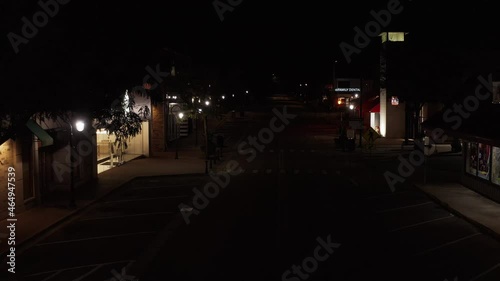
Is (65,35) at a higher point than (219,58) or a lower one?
lower

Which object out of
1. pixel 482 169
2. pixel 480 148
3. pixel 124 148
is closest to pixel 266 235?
pixel 482 169

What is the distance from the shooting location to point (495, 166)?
2047 centimetres

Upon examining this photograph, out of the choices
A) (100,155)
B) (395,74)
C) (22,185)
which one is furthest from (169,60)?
(22,185)

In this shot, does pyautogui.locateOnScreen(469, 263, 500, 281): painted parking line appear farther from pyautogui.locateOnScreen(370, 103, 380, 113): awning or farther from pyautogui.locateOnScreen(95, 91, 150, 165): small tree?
pyautogui.locateOnScreen(370, 103, 380, 113): awning

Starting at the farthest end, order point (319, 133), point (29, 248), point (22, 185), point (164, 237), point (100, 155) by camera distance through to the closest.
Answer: point (319, 133) → point (100, 155) → point (22, 185) → point (164, 237) → point (29, 248)

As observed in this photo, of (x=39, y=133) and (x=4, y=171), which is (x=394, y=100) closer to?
(x=39, y=133)

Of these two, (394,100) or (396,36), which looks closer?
(394,100)

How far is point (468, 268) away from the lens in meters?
12.0

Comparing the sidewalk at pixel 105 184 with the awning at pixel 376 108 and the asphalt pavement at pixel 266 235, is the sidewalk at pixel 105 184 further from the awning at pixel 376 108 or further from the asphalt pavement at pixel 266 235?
the awning at pixel 376 108

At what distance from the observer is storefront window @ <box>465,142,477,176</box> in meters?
22.5

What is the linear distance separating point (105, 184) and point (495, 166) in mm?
14648

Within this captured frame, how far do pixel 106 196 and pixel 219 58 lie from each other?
209 ft

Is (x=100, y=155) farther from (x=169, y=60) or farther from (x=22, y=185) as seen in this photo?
(x=22, y=185)

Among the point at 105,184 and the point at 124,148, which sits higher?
the point at 124,148
